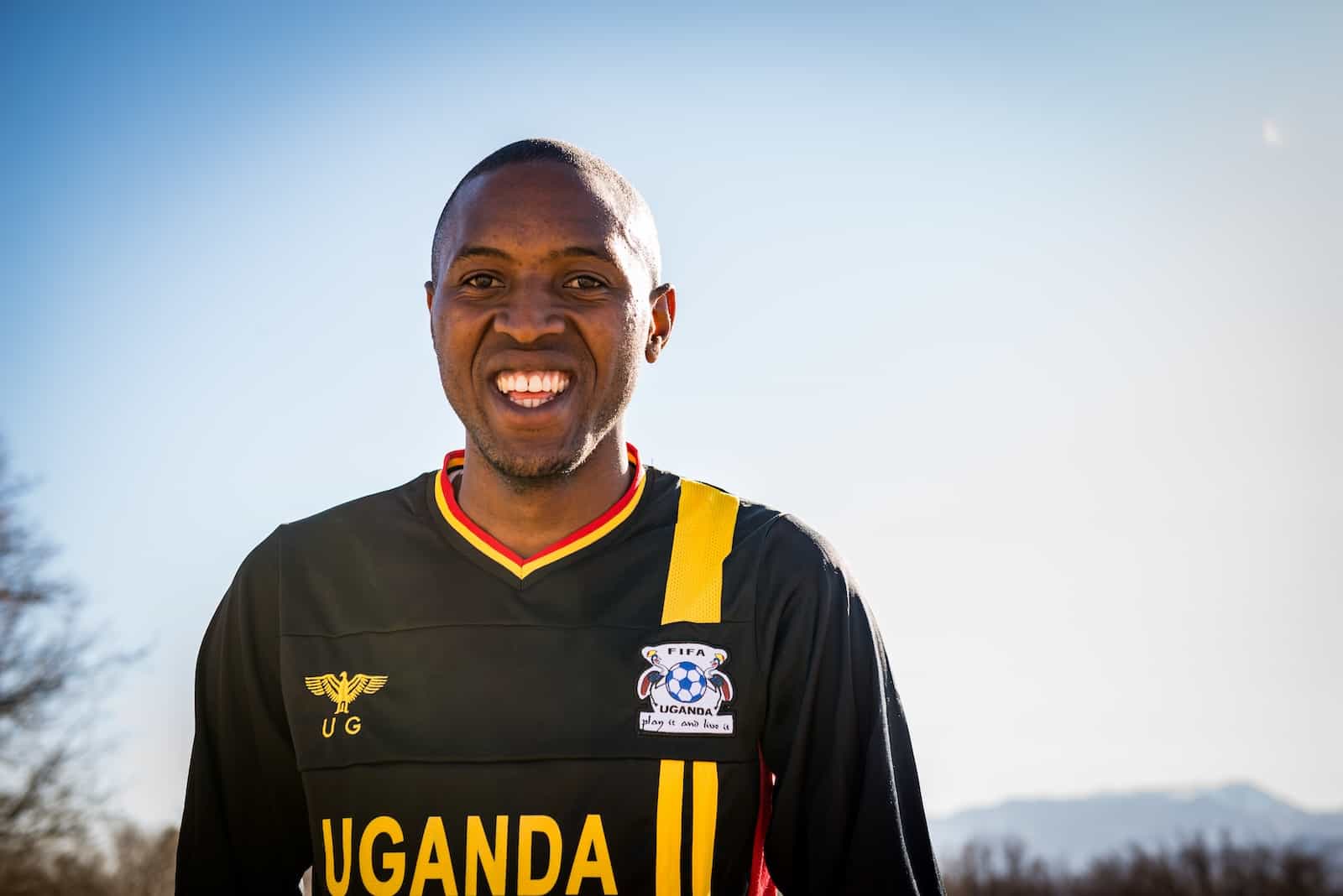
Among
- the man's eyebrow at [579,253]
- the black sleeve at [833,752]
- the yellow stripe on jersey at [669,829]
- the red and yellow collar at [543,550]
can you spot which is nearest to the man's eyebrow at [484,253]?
the man's eyebrow at [579,253]

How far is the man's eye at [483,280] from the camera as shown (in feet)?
10.3

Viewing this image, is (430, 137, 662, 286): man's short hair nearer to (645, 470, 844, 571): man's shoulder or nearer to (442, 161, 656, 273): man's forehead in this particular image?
(442, 161, 656, 273): man's forehead

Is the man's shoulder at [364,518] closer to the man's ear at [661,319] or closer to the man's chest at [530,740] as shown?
the man's chest at [530,740]

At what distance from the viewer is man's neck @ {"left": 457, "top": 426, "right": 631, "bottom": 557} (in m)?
3.29

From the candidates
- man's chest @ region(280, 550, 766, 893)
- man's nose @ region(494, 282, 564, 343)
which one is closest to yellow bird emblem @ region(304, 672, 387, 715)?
man's chest @ region(280, 550, 766, 893)

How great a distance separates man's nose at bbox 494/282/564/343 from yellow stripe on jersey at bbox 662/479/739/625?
0.73m

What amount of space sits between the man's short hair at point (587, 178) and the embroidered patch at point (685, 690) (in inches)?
44.7

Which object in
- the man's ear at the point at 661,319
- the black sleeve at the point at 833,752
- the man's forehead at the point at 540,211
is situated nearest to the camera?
the black sleeve at the point at 833,752

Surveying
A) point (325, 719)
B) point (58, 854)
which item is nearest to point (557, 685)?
point (325, 719)

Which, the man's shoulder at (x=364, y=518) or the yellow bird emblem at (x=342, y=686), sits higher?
the man's shoulder at (x=364, y=518)

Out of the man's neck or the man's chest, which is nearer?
the man's chest

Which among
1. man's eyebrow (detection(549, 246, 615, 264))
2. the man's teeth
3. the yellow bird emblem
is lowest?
the yellow bird emblem

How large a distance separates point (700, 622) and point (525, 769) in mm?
617

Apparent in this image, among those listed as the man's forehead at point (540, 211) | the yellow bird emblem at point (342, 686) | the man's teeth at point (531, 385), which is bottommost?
the yellow bird emblem at point (342, 686)
